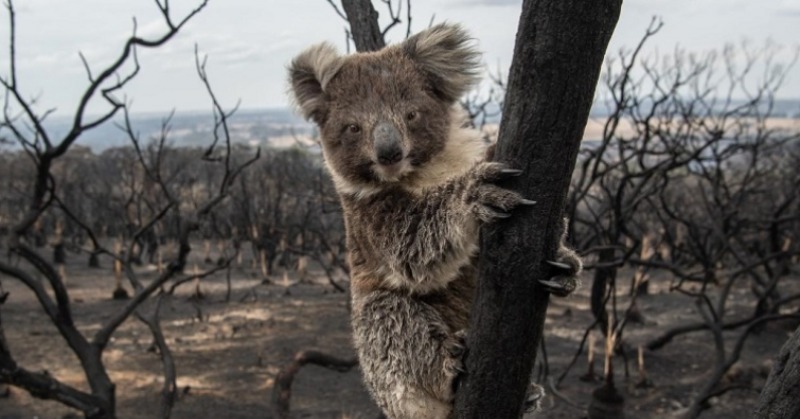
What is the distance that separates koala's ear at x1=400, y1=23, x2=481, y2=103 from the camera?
10.8ft

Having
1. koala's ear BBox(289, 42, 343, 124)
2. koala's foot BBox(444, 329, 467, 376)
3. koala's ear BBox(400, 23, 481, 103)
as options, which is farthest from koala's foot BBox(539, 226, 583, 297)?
koala's ear BBox(289, 42, 343, 124)

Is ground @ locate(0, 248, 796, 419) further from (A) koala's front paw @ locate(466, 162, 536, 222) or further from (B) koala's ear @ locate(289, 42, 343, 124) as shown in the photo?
(A) koala's front paw @ locate(466, 162, 536, 222)

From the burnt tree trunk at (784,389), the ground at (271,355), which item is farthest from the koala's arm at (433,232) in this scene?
the ground at (271,355)

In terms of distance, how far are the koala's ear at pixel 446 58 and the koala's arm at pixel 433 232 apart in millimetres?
694

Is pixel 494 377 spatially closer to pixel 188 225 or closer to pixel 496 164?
pixel 496 164

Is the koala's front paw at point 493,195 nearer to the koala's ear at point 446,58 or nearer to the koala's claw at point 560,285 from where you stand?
the koala's claw at point 560,285

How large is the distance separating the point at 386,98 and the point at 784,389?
6.40 ft

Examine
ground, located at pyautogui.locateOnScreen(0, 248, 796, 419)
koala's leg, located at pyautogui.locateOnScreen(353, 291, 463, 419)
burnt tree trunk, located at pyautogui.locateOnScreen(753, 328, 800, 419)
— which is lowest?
ground, located at pyautogui.locateOnScreen(0, 248, 796, 419)

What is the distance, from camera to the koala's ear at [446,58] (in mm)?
3277

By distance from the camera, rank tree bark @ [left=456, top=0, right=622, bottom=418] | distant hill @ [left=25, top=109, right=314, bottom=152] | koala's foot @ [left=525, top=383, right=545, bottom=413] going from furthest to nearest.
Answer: distant hill @ [left=25, top=109, right=314, bottom=152], koala's foot @ [left=525, top=383, right=545, bottom=413], tree bark @ [left=456, top=0, right=622, bottom=418]

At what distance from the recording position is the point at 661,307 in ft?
53.3

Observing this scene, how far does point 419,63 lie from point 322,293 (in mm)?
16550

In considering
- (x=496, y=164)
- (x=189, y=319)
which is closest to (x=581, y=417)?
(x=496, y=164)

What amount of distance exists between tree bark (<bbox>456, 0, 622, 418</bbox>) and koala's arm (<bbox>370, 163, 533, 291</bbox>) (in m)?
0.22
